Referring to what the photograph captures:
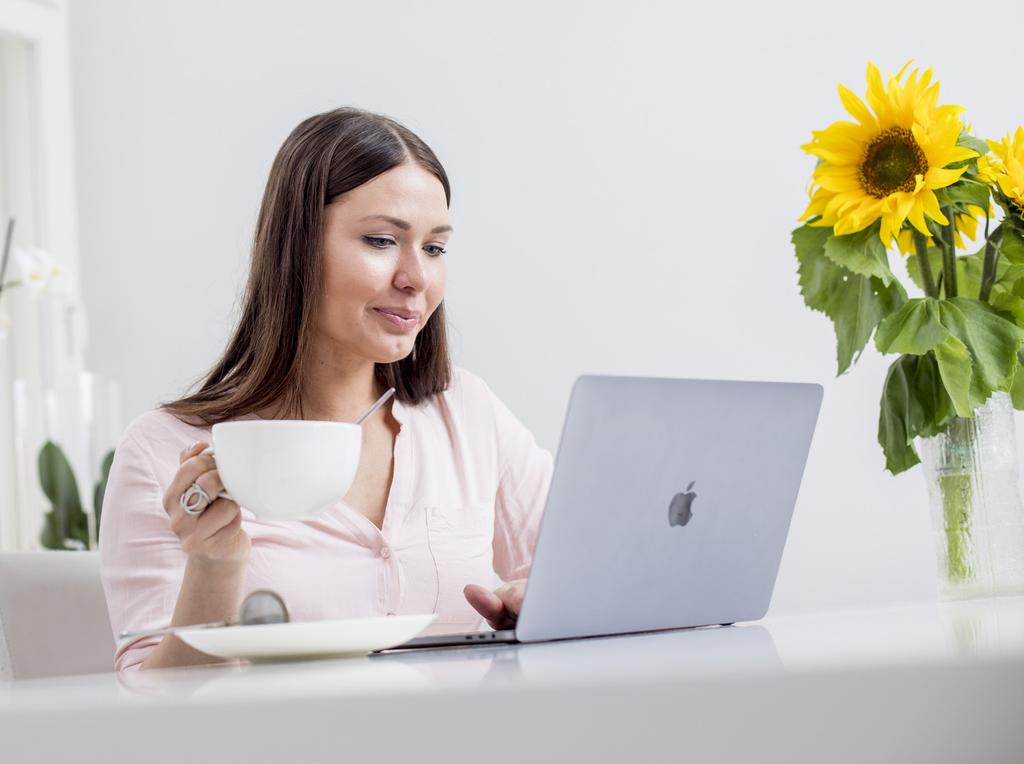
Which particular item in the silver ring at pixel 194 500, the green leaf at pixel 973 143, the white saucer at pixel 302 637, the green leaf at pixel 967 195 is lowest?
the white saucer at pixel 302 637

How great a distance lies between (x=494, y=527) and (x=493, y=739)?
1272 millimetres

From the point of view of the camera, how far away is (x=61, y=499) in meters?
2.90

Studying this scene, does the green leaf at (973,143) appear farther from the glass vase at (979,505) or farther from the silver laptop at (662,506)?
the silver laptop at (662,506)

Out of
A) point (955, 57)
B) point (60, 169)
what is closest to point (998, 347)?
point (955, 57)

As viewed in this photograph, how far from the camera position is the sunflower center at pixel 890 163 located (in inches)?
44.7

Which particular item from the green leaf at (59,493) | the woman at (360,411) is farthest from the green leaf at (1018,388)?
the green leaf at (59,493)

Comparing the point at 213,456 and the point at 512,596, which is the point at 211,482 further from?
the point at 512,596

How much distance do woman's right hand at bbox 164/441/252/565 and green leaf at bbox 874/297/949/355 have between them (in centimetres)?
65

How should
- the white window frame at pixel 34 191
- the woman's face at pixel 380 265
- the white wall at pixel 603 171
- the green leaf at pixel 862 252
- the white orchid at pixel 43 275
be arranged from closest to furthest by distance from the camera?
the green leaf at pixel 862 252 < the woman's face at pixel 380 265 < the white wall at pixel 603 171 < the white orchid at pixel 43 275 < the white window frame at pixel 34 191

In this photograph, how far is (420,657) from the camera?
0.79m

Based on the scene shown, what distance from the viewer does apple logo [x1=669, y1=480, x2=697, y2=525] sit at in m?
0.93

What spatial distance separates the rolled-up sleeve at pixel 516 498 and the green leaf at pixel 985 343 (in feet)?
2.33

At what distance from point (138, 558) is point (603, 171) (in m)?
1.39

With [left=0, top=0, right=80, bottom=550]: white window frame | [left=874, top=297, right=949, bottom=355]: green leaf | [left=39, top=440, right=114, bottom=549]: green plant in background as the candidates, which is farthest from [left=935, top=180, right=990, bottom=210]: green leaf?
[left=0, top=0, right=80, bottom=550]: white window frame
